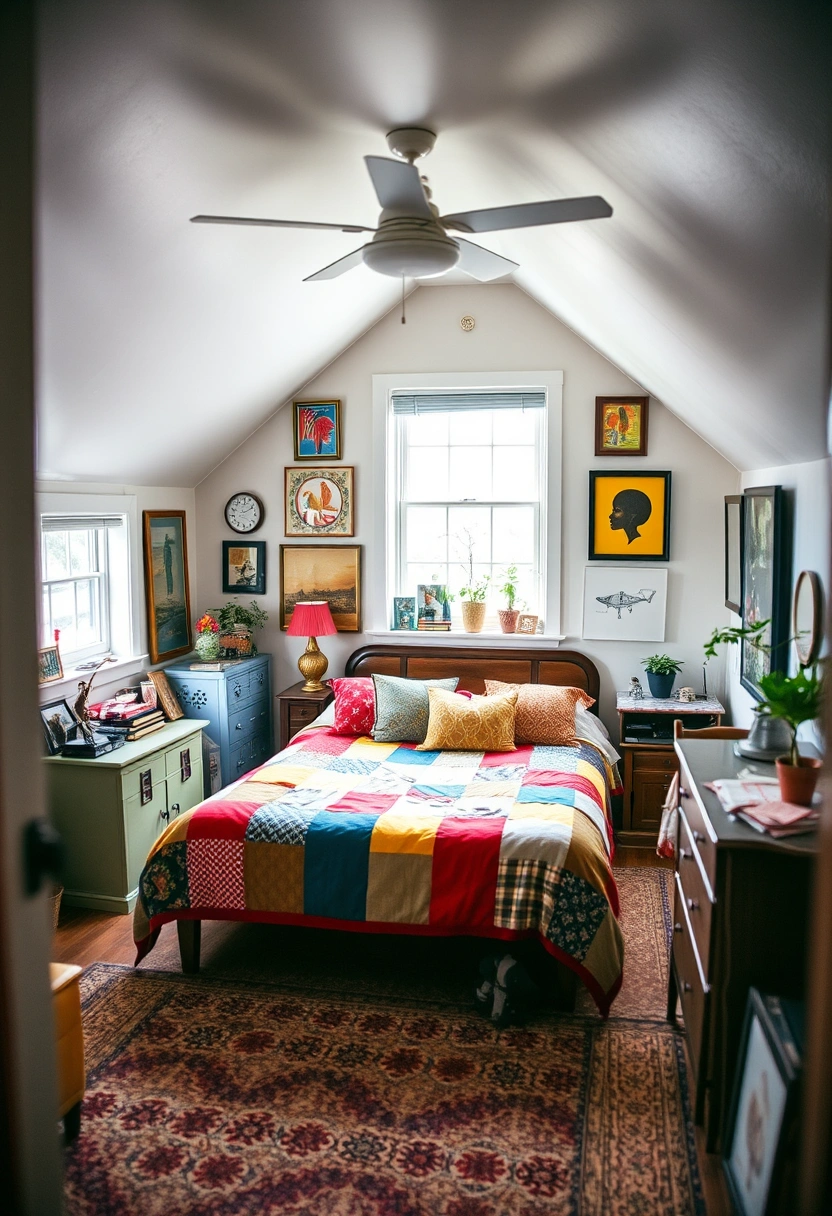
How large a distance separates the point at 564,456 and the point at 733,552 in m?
1.23

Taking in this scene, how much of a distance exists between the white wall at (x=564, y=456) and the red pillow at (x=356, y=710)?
33.4 inches

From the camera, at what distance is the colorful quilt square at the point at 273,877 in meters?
3.48

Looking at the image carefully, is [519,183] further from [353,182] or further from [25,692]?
[25,692]

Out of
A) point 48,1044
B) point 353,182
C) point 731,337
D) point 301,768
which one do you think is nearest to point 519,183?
point 353,182

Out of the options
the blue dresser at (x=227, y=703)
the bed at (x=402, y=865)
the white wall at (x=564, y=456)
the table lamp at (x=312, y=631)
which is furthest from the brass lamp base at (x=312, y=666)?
the bed at (x=402, y=865)

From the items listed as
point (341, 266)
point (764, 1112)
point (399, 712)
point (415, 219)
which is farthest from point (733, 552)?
point (764, 1112)

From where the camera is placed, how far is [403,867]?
3.41 m

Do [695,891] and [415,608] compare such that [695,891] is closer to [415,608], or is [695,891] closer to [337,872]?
[337,872]

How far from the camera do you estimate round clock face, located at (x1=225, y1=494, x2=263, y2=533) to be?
233 inches

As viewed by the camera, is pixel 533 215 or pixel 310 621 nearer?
pixel 533 215

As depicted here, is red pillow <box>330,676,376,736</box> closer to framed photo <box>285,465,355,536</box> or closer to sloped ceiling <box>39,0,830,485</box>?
framed photo <box>285,465,355,536</box>

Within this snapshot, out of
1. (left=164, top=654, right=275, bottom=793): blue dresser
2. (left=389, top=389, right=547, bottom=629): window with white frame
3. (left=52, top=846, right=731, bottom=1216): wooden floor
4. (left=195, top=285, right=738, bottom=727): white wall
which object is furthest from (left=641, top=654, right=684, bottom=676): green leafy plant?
(left=52, top=846, right=731, bottom=1216): wooden floor

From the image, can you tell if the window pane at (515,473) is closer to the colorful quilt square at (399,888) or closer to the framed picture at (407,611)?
the framed picture at (407,611)

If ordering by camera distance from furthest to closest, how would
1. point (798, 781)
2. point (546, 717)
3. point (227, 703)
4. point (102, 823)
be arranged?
point (227, 703) < point (546, 717) < point (102, 823) < point (798, 781)
